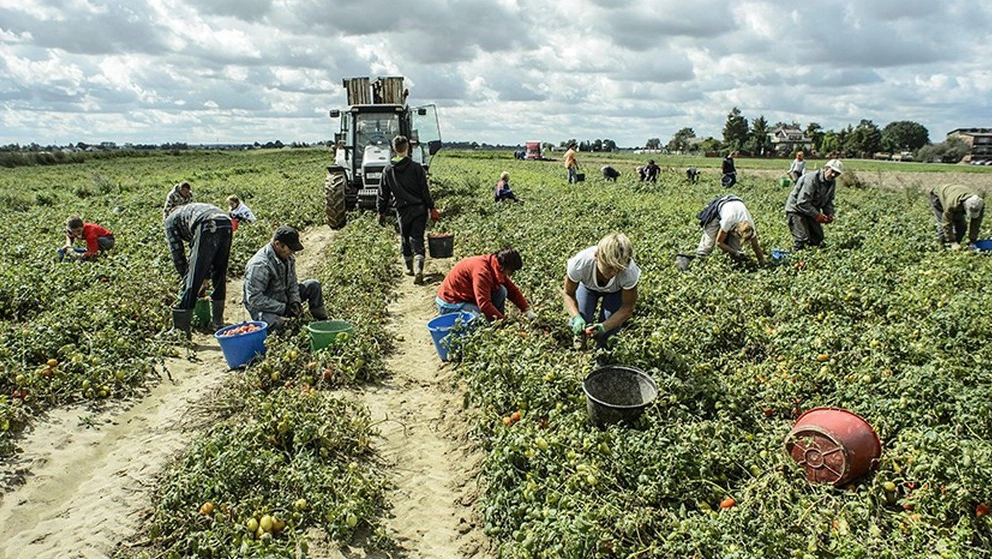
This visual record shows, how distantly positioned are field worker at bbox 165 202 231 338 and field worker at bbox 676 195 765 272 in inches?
246

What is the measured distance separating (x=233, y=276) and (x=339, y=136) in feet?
20.6

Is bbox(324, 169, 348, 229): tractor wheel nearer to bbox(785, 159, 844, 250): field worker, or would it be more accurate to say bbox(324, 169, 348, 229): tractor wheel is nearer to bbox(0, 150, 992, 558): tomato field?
bbox(0, 150, 992, 558): tomato field

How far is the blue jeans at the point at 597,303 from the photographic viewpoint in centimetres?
557

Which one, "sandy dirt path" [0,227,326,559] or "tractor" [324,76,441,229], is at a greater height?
"tractor" [324,76,441,229]

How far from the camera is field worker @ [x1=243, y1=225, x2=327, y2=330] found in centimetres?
619

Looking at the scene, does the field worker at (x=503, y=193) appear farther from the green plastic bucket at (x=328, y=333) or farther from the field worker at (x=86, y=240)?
the green plastic bucket at (x=328, y=333)

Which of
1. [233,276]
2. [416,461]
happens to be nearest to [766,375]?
[416,461]

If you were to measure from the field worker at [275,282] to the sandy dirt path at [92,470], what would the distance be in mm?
785

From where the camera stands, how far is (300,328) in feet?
21.5

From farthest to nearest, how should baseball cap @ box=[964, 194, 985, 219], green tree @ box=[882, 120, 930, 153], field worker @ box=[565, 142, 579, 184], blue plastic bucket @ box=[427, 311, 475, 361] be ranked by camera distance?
green tree @ box=[882, 120, 930, 153] → field worker @ box=[565, 142, 579, 184] → baseball cap @ box=[964, 194, 985, 219] → blue plastic bucket @ box=[427, 311, 475, 361]

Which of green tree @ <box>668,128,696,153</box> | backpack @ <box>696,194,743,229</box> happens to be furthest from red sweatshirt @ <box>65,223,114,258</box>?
green tree @ <box>668,128,696,153</box>

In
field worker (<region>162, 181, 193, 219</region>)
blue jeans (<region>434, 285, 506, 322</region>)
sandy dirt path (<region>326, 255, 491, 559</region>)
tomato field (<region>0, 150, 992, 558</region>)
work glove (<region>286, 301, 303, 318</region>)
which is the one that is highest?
field worker (<region>162, 181, 193, 219</region>)

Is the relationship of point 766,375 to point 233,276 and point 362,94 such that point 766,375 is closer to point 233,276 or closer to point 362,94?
point 233,276

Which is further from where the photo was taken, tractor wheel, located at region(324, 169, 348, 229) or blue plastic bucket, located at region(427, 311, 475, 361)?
tractor wheel, located at region(324, 169, 348, 229)
